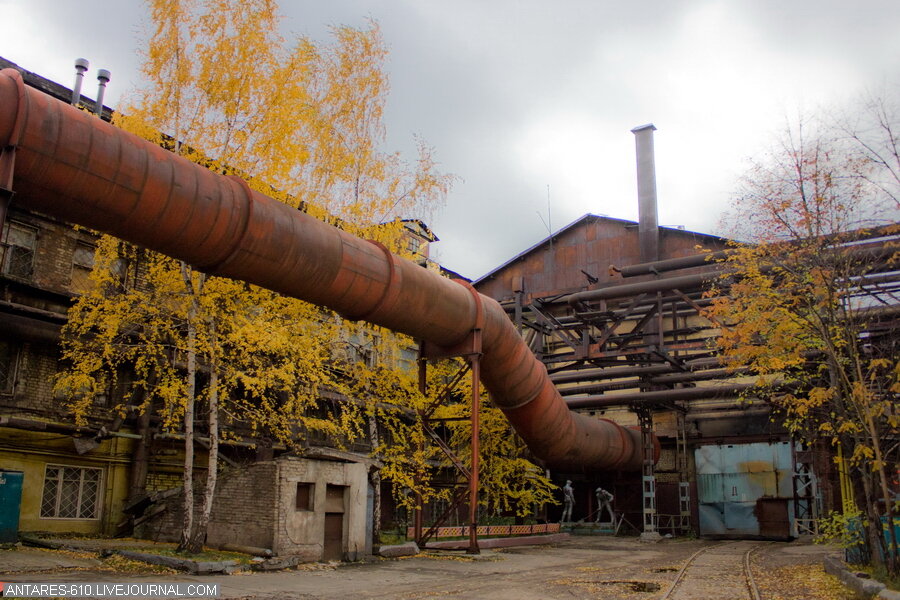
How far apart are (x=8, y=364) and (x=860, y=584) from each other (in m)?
16.4

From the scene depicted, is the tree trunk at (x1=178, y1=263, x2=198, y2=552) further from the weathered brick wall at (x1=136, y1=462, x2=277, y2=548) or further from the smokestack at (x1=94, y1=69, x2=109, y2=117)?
the smokestack at (x1=94, y1=69, x2=109, y2=117)

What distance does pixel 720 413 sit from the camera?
26.1 metres

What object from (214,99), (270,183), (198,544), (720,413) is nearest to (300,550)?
(198,544)

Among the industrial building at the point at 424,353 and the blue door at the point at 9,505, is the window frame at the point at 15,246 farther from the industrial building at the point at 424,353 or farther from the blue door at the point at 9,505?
the blue door at the point at 9,505

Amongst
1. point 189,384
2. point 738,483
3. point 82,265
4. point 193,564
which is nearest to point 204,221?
point 189,384

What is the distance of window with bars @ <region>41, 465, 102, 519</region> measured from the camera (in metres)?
15.8

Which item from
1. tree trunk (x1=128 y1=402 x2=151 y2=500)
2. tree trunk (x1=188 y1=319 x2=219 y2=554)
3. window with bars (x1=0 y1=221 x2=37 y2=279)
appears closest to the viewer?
tree trunk (x1=188 y1=319 x2=219 y2=554)

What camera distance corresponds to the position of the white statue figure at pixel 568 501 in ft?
85.1

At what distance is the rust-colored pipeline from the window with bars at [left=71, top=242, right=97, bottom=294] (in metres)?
9.31

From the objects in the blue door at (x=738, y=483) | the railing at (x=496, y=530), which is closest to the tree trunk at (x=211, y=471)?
the railing at (x=496, y=530)

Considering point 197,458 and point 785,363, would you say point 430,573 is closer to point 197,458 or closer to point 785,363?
point 785,363

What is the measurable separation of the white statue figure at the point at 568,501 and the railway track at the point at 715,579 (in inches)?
366

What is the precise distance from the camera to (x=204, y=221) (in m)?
8.15

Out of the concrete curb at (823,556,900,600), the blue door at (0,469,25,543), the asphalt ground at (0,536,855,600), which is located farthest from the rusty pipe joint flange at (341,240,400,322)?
the blue door at (0,469,25,543)
